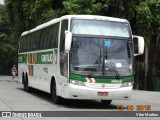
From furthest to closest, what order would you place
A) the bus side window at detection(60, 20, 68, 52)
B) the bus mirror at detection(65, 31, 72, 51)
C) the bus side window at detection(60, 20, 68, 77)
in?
the bus side window at detection(60, 20, 68, 52) < the bus side window at detection(60, 20, 68, 77) < the bus mirror at detection(65, 31, 72, 51)

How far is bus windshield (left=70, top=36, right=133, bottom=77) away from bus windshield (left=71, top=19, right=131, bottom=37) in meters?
0.30

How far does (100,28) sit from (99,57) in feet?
4.17

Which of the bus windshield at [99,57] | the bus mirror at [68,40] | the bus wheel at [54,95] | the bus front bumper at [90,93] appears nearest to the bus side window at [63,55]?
the bus windshield at [99,57]

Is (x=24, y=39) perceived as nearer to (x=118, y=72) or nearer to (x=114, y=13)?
(x=114, y=13)

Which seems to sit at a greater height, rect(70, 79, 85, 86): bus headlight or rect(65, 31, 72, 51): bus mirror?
rect(65, 31, 72, 51): bus mirror

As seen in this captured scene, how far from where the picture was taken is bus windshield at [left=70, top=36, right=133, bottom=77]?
15477mm

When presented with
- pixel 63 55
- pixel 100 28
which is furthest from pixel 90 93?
pixel 100 28

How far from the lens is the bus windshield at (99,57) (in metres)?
15.5

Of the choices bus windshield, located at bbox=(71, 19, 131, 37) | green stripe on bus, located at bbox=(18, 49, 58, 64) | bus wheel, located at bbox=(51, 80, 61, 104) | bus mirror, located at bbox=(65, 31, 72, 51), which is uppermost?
bus windshield, located at bbox=(71, 19, 131, 37)

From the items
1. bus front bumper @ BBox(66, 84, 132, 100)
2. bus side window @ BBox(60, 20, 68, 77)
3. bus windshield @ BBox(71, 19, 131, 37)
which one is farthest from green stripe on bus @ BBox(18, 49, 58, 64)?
bus front bumper @ BBox(66, 84, 132, 100)

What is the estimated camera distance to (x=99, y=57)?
51.2 ft

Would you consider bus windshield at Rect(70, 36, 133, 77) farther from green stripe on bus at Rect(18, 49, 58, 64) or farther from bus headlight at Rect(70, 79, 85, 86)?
green stripe on bus at Rect(18, 49, 58, 64)

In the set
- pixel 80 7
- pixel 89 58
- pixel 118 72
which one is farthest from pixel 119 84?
pixel 80 7

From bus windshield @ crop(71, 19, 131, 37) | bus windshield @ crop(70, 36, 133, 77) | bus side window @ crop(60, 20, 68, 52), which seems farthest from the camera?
bus side window @ crop(60, 20, 68, 52)
